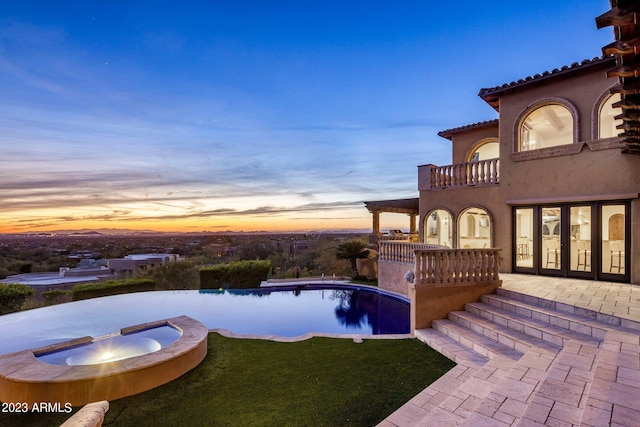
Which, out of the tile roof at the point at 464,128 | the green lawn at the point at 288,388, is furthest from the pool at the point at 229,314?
the tile roof at the point at 464,128

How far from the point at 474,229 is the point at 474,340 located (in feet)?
33.0

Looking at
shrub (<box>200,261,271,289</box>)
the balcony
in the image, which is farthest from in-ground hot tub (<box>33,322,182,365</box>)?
the balcony

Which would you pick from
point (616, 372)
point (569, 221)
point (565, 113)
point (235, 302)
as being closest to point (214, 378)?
point (616, 372)

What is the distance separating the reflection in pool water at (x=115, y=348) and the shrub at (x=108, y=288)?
7.80 m

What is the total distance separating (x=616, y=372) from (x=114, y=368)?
25.4 feet

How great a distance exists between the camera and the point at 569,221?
10531 mm

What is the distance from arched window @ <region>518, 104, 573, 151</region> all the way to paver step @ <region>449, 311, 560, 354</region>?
7.61 m

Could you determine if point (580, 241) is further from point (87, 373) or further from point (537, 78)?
point (87, 373)

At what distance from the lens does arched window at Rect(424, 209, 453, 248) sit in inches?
617

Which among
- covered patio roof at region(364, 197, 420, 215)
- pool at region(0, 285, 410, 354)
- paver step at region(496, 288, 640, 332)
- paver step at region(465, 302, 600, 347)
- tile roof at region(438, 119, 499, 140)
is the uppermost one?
tile roof at region(438, 119, 499, 140)

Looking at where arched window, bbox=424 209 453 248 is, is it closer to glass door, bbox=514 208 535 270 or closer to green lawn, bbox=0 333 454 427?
glass door, bbox=514 208 535 270

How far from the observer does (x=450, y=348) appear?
6871 mm

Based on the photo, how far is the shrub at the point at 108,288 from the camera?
14141mm

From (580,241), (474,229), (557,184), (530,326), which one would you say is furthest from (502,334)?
(474,229)
